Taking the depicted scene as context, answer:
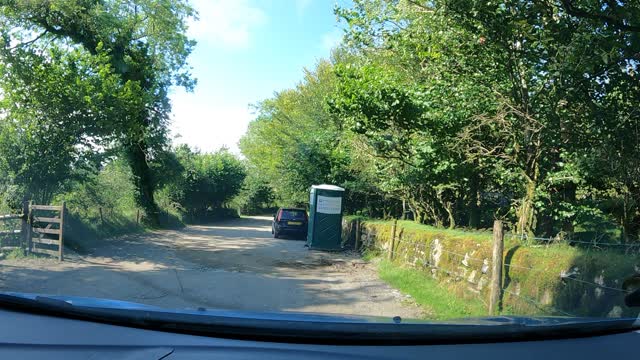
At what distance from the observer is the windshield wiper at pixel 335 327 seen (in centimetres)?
259

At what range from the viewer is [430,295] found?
9.66 metres

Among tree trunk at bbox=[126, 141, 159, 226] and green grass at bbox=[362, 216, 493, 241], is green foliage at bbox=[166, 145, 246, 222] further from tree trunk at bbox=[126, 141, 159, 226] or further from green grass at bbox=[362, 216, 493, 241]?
green grass at bbox=[362, 216, 493, 241]

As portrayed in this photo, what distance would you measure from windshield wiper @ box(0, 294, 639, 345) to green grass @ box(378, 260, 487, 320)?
3.61m

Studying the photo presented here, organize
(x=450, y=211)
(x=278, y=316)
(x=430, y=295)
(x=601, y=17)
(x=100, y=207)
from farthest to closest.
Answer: (x=100, y=207) < (x=450, y=211) < (x=430, y=295) < (x=601, y=17) < (x=278, y=316)

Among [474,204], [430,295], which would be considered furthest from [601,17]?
[474,204]

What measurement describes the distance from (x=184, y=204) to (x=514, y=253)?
3069 centimetres

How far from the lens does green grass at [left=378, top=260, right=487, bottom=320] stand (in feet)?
27.3

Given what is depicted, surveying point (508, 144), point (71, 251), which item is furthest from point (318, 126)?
point (508, 144)

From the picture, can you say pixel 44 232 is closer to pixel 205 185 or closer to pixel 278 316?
pixel 278 316

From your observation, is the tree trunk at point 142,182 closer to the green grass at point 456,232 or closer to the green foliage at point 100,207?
the green foliage at point 100,207

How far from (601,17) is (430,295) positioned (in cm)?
553

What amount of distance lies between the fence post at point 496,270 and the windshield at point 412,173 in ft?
0.10

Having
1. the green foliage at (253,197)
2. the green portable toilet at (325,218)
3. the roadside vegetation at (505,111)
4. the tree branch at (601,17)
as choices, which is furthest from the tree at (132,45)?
the green foliage at (253,197)

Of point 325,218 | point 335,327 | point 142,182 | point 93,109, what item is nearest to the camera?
point 335,327
